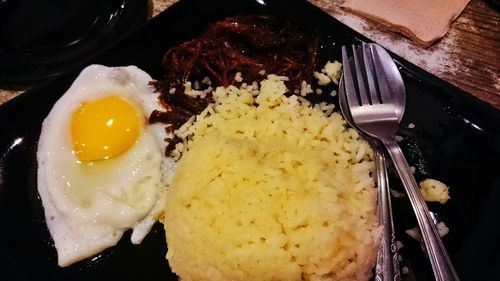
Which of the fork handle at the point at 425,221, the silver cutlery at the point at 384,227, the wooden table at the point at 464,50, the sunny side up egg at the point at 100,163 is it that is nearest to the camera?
the fork handle at the point at 425,221

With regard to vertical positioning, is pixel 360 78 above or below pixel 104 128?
above

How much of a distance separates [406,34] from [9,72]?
246 cm

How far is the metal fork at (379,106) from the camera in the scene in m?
1.78

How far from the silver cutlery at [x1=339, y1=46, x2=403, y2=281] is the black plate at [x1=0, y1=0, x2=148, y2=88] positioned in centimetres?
170

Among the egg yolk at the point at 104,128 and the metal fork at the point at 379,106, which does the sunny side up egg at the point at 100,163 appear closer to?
the egg yolk at the point at 104,128

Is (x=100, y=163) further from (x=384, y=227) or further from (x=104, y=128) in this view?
(x=384, y=227)

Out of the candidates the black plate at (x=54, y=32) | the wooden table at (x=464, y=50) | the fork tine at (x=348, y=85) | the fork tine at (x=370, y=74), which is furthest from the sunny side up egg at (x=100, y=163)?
the fork tine at (x=370, y=74)

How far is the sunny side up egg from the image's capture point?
2.00m

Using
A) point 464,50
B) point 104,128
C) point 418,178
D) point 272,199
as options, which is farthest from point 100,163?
point 464,50

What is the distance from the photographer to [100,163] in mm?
2146

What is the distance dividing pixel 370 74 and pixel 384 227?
0.78m

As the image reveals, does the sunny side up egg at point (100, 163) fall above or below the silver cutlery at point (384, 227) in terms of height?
below

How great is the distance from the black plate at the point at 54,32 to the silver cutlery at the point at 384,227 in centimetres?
170

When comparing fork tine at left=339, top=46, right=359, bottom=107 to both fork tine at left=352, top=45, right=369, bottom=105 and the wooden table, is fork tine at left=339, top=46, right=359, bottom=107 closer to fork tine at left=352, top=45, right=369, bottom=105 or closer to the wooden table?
fork tine at left=352, top=45, right=369, bottom=105
